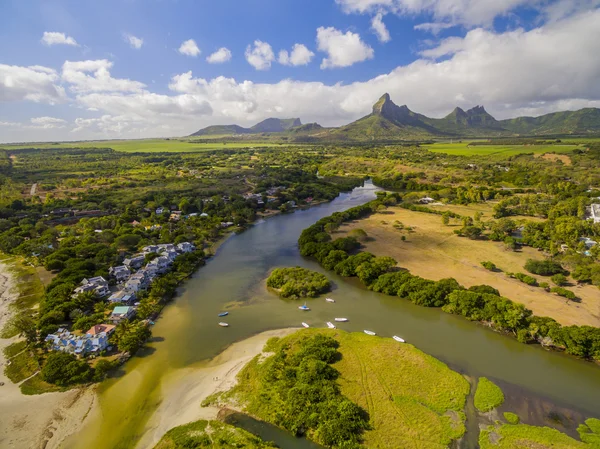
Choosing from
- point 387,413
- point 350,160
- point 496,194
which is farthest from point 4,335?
point 350,160

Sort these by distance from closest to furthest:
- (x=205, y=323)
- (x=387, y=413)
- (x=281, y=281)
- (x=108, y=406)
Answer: (x=387, y=413)
(x=108, y=406)
(x=205, y=323)
(x=281, y=281)

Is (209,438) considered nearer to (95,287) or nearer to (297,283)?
(297,283)

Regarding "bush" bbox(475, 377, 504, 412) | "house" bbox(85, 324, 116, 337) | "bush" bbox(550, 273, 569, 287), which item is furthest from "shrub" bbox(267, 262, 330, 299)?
"bush" bbox(550, 273, 569, 287)

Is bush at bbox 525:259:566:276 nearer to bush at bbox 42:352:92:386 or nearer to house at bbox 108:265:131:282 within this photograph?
bush at bbox 42:352:92:386

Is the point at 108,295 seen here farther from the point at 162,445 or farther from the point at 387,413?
the point at 387,413

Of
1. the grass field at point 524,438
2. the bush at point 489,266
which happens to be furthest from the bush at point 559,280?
the grass field at point 524,438

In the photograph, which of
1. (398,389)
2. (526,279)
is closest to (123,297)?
(398,389)
